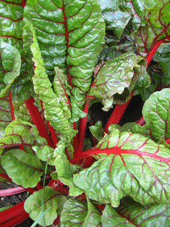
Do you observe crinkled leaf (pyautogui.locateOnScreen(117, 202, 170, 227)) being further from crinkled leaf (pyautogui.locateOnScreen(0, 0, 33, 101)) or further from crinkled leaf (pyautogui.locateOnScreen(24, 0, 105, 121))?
→ crinkled leaf (pyautogui.locateOnScreen(0, 0, 33, 101))

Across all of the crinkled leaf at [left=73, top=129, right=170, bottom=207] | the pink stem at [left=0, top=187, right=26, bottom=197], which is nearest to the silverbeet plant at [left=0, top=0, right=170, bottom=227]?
the crinkled leaf at [left=73, top=129, right=170, bottom=207]

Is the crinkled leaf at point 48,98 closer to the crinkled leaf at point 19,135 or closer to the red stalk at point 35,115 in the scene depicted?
the crinkled leaf at point 19,135

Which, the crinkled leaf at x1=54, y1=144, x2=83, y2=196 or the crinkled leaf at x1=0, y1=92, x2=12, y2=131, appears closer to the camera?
the crinkled leaf at x1=54, y1=144, x2=83, y2=196

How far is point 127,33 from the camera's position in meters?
1.35

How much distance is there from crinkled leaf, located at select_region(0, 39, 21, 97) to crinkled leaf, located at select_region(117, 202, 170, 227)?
0.76 meters

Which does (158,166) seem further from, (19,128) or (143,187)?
(19,128)

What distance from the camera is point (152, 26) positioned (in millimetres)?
1073

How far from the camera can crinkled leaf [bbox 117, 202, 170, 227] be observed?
0.87m

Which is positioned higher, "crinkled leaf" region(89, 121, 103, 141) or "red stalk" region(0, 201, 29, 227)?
"crinkled leaf" region(89, 121, 103, 141)

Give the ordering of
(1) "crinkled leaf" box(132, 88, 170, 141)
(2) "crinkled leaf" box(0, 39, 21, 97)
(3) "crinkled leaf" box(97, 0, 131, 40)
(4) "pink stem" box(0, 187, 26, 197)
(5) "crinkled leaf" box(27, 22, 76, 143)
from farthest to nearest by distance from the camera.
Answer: (4) "pink stem" box(0, 187, 26, 197) → (3) "crinkled leaf" box(97, 0, 131, 40) → (1) "crinkled leaf" box(132, 88, 170, 141) → (2) "crinkled leaf" box(0, 39, 21, 97) → (5) "crinkled leaf" box(27, 22, 76, 143)

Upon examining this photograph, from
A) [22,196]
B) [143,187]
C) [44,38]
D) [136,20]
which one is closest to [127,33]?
[136,20]

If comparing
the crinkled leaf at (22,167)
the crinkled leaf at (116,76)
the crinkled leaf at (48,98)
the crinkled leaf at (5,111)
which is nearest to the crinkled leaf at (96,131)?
the crinkled leaf at (48,98)

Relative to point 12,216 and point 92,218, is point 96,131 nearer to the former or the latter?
point 92,218

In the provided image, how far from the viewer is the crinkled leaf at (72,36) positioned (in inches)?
35.1
